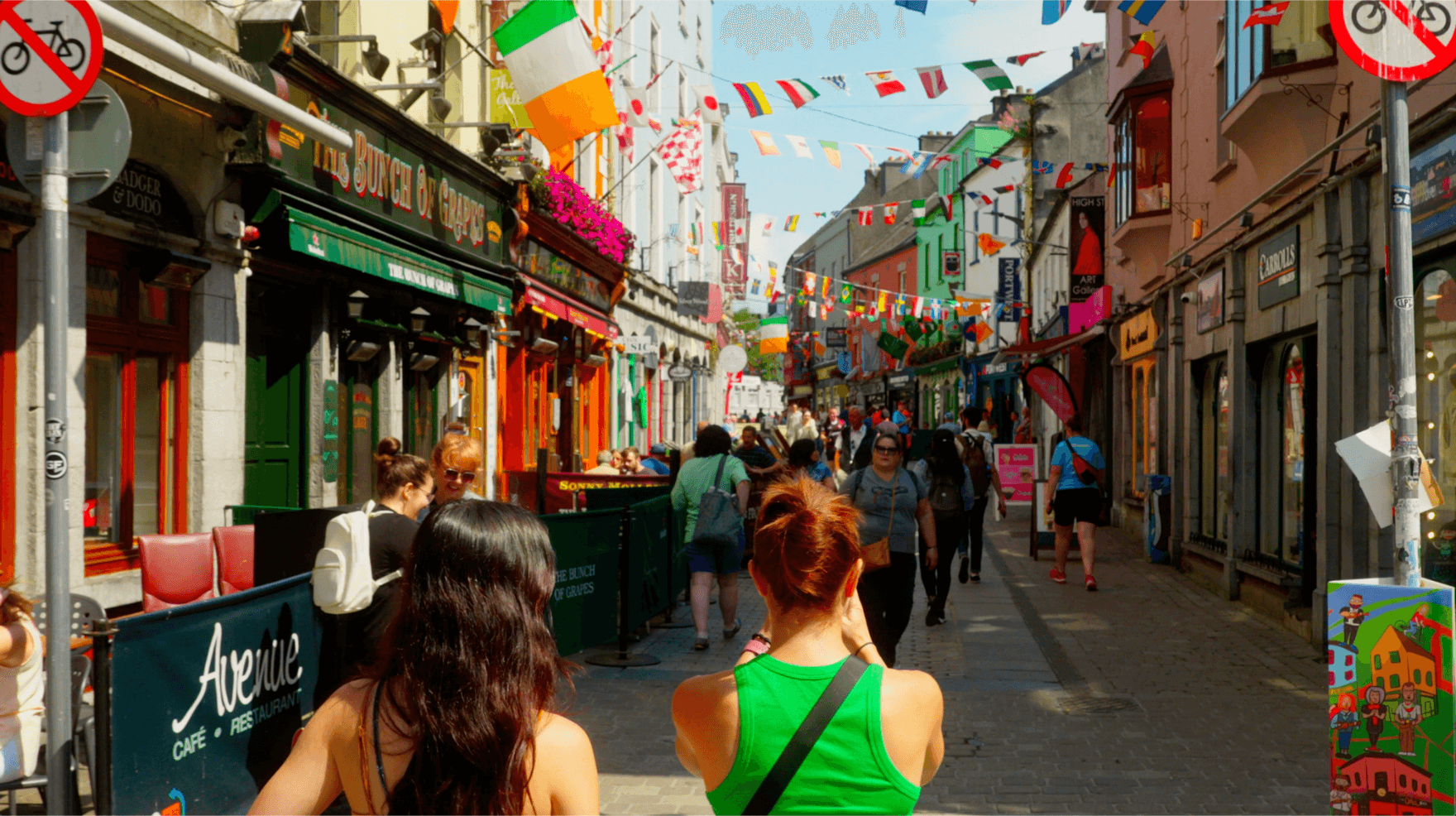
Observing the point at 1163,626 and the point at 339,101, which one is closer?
the point at 1163,626

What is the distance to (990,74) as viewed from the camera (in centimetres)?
1397

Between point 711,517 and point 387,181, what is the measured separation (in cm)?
602

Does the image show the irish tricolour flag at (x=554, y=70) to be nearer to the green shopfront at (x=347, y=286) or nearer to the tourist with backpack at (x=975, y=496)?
the green shopfront at (x=347, y=286)

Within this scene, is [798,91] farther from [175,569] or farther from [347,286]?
[175,569]

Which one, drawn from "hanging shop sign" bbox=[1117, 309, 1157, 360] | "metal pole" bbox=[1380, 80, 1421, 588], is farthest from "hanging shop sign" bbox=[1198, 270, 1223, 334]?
"metal pole" bbox=[1380, 80, 1421, 588]

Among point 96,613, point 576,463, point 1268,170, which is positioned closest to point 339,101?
point 96,613

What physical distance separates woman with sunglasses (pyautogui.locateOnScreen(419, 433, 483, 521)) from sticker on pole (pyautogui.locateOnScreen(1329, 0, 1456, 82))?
4494 millimetres

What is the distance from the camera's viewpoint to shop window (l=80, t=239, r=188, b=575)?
8.70m

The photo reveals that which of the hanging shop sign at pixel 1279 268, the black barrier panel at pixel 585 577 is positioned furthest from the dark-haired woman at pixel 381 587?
the hanging shop sign at pixel 1279 268

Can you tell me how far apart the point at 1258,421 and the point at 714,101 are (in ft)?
33.1

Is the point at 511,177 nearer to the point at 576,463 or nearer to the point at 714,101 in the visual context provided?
the point at 714,101

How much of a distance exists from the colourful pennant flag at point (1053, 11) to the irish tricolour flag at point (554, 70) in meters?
4.52

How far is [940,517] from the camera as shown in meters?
11.2

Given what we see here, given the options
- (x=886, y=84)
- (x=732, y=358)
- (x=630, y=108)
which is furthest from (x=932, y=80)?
(x=732, y=358)
